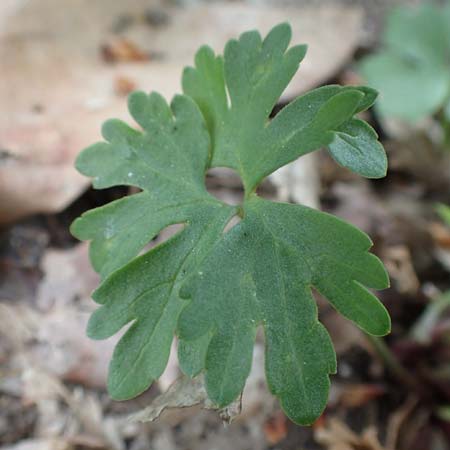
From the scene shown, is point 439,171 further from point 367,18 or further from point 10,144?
point 10,144

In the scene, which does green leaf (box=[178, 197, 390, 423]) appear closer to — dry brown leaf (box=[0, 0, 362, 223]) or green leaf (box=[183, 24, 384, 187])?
green leaf (box=[183, 24, 384, 187])

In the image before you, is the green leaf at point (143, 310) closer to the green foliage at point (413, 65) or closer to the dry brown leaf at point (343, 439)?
the dry brown leaf at point (343, 439)

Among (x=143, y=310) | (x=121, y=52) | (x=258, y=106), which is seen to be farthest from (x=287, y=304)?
(x=121, y=52)

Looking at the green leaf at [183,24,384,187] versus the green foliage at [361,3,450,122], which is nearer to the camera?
the green leaf at [183,24,384,187]

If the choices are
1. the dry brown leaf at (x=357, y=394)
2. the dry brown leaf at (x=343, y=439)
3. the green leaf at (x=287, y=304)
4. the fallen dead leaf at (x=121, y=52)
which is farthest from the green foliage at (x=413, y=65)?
the green leaf at (x=287, y=304)

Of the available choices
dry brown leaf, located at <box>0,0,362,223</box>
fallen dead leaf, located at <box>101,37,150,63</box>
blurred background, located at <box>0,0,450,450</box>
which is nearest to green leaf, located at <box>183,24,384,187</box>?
blurred background, located at <box>0,0,450,450</box>

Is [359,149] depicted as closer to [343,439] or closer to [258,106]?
[258,106]
